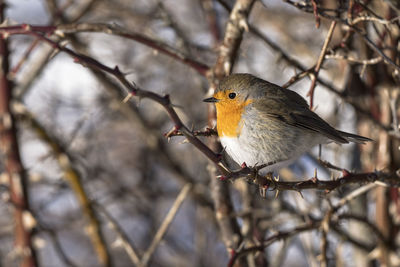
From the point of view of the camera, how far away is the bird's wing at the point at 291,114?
2602mm

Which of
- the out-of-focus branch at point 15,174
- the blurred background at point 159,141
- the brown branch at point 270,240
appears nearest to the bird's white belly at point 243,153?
the brown branch at point 270,240

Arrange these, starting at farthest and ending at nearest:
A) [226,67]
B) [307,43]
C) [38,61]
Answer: [307,43]
[38,61]
[226,67]

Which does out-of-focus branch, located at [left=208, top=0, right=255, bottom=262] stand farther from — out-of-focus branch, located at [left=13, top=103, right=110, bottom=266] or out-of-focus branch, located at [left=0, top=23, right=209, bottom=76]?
out-of-focus branch, located at [left=13, top=103, right=110, bottom=266]

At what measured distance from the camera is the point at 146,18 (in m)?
4.66

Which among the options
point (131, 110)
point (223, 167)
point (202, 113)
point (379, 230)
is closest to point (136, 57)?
point (202, 113)

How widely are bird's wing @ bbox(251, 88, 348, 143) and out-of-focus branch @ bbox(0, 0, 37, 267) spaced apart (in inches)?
58.7

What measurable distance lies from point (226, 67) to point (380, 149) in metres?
1.31

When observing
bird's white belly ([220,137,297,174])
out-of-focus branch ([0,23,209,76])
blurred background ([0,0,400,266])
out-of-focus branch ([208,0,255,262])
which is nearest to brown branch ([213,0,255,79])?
out-of-focus branch ([208,0,255,262])

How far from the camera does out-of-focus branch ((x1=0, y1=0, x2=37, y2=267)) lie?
288 centimetres

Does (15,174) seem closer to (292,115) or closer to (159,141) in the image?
(159,141)

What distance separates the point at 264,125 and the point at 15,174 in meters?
1.55

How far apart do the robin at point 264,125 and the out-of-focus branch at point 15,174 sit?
1275 millimetres

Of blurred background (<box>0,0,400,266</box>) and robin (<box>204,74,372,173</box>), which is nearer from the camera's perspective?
robin (<box>204,74,372,173</box>)

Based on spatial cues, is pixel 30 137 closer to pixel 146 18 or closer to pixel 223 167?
pixel 146 18
